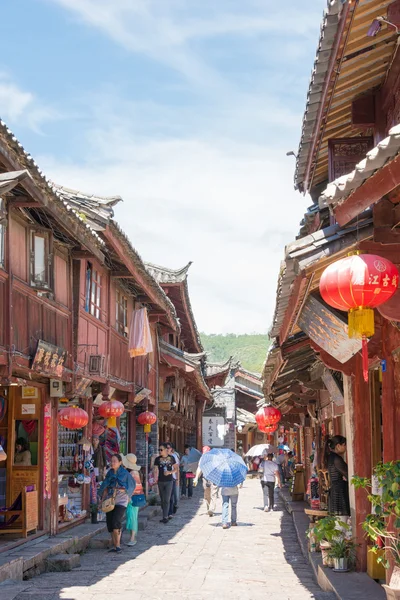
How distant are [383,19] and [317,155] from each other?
4451 mm

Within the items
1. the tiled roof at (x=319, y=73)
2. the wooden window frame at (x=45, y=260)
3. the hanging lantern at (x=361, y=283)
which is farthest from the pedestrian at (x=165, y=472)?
the hanging lantern at (x=361, y=283)

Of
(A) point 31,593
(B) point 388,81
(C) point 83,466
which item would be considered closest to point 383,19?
(B) point 388,81

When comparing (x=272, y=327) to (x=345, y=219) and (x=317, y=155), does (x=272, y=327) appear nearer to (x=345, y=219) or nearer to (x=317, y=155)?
(x=317, y=155)

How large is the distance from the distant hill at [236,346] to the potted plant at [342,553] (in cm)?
13957

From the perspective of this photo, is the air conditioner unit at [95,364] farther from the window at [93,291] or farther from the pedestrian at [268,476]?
the pedestrian at [268,476]

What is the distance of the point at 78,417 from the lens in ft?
53.6

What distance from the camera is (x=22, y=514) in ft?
46.4

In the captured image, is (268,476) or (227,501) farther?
(268,476)

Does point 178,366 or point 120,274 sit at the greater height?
point 120,274

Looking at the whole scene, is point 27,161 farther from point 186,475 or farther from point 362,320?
point 186,475

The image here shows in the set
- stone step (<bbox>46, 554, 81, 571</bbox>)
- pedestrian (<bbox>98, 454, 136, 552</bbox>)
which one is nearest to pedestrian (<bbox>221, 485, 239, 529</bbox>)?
pedestrian (<bbox>98, 454, 136, 552</bbox>)

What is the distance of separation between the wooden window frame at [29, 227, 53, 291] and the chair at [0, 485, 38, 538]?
353 centimetres

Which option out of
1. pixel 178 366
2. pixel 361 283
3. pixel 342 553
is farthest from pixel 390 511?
pixel 178 366

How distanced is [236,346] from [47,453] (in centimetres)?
15409
